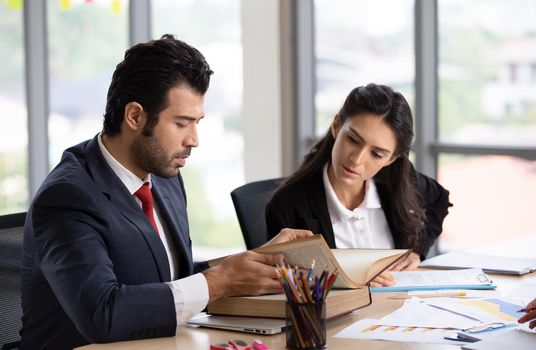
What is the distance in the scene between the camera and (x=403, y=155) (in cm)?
305

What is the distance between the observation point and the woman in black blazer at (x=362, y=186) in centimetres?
288

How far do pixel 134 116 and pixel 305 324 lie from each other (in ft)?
2.45

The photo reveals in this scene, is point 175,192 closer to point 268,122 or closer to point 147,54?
point 147,54

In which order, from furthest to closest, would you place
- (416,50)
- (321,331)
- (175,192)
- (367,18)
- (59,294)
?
1. (367,18)
2. (416,50)
3. (175,192)
4. (59,294)
5. (321,331)

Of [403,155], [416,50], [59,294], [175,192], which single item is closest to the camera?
[59,294]

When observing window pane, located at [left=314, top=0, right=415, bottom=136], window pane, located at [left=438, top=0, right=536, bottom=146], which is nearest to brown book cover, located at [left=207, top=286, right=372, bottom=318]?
window pane, located at [left=438, top=0, right=536, bottom=146]

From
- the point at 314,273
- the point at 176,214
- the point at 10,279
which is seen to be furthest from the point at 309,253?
the point at 10,279

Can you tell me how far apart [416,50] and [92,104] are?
2663mm

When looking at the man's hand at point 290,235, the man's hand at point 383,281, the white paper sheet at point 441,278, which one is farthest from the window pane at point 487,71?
the man's hand at point 290,235

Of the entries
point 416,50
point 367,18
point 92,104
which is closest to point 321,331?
point 416,50

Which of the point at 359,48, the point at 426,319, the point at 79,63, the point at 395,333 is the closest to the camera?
the point at 395,333

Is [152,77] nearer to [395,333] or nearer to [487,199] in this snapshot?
[395,333]

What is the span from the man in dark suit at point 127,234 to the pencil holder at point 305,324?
27cm

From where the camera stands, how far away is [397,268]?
276cm
